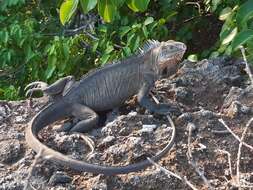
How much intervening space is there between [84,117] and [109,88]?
0.41 metres

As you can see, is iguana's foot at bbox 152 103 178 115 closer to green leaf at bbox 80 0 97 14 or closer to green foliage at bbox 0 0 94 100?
green leaf at bbox 80 0 97 14

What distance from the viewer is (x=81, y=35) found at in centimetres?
662

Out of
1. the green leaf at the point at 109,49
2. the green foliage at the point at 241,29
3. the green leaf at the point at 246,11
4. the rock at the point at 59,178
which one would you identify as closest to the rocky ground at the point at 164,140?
the rock at the point at 59,178

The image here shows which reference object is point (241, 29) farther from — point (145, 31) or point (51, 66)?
point (51, 66)

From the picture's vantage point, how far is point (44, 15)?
7.26 m

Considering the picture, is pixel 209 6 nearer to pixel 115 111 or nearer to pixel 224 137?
pixel 115 111

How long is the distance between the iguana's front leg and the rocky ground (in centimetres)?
4

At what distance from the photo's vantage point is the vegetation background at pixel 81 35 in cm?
616

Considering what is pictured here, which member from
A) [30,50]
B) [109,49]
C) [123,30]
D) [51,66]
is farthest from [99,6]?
[30,50]

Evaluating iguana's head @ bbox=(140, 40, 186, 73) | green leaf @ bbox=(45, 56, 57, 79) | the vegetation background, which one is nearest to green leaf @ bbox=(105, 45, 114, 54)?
the vegetation background

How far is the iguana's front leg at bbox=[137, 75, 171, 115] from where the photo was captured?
13.2 ft

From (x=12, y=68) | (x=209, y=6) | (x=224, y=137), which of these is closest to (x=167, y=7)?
(x=209, y=6)

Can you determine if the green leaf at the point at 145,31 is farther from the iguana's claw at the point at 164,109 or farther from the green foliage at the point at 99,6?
the green foliage at the point at 99,6

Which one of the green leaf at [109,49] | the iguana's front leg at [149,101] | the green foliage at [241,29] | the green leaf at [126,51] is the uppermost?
the green foliage at [241,29]
